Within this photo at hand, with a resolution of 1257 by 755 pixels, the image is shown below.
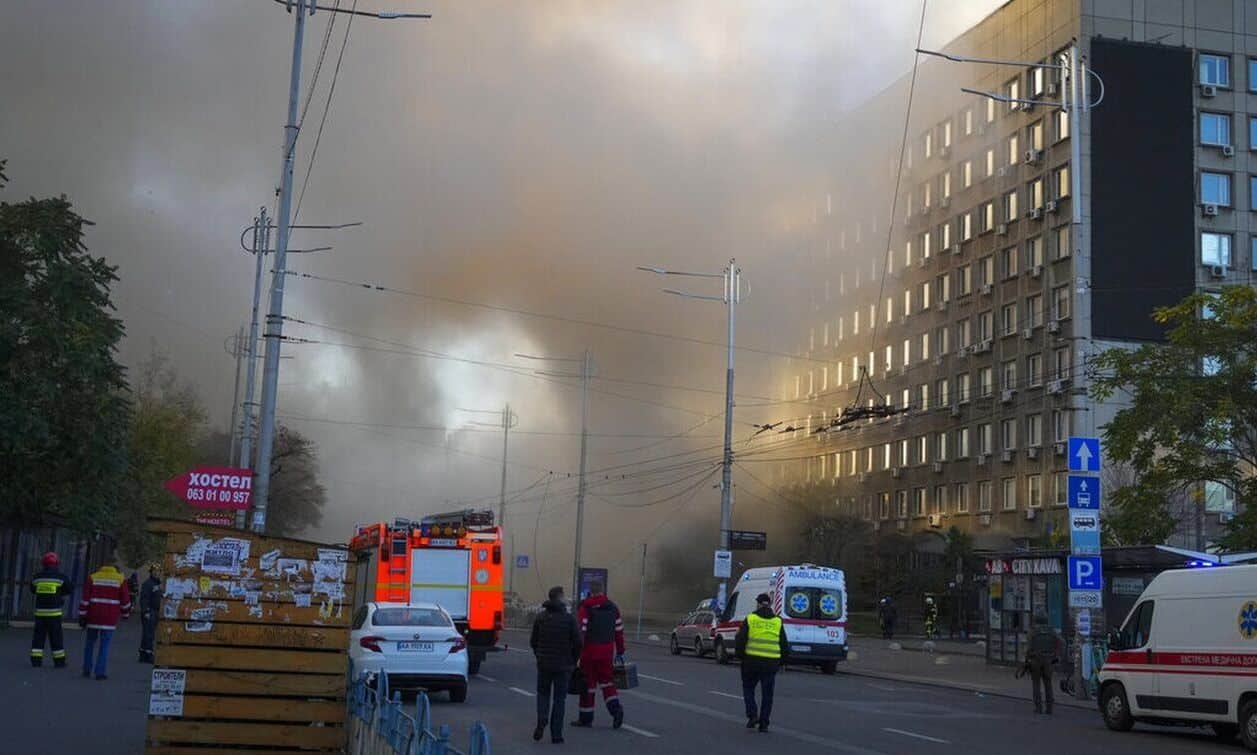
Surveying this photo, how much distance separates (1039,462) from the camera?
6028 centimetres

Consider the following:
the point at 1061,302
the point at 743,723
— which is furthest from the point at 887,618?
the point at 743,723

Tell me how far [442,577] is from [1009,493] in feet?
138

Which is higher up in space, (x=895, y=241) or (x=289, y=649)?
(x=895, y=241)

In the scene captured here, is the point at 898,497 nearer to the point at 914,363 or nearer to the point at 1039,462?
the point at 914,363

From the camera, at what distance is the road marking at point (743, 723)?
15219 mm

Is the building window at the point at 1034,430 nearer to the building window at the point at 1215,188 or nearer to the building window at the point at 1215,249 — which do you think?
the building window at the point at 1215,249

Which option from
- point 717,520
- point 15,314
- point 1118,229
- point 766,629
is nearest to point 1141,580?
point 766,629

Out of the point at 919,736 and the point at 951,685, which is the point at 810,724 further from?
the point at 951,685

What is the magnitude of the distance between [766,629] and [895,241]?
A: 5759 cm

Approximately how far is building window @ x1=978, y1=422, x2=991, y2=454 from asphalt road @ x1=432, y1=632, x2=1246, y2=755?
3796cm

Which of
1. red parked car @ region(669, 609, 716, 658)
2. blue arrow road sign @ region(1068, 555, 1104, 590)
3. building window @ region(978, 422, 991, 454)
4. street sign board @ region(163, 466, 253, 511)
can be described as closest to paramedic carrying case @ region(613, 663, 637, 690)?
blue arrow road sign @ region(1068, 555, 1104, 590)

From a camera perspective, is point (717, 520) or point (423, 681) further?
point (717, 520)

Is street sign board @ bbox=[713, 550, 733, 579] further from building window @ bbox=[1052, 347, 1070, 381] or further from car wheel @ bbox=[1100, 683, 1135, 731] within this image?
car wheel @ bbox=[1100, 683, 1135, 731]

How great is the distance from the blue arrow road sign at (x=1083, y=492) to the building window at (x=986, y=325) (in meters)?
40.4
